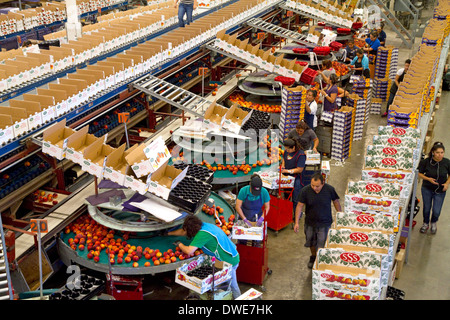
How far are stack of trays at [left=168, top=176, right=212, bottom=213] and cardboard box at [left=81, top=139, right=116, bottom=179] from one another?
3.08ft

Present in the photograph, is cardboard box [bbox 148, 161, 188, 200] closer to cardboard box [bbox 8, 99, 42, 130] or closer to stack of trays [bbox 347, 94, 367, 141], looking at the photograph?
cardboard box [bbox 8, 99, 42, 130]

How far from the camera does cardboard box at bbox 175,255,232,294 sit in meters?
5.91

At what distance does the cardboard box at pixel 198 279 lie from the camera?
591 cm

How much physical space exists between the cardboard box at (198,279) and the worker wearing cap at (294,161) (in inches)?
97.3

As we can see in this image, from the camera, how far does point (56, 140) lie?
24.6 feet

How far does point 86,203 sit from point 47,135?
1052 mm

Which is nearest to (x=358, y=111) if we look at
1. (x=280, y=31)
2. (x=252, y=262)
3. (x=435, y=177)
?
(x=435, y=177)

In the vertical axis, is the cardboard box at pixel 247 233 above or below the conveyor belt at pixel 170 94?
below

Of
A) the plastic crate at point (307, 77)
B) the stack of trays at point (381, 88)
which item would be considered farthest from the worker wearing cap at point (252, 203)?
the stack of trays at point (381, 88)

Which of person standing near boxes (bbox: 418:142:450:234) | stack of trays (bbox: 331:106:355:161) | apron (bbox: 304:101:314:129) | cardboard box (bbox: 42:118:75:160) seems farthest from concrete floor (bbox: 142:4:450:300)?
apron (bbox: 304:101:314:129)

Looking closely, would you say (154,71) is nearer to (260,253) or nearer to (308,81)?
(308,81)

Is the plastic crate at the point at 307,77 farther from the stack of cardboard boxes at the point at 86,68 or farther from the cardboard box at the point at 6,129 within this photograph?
the cardboard box at the point at 6,129
